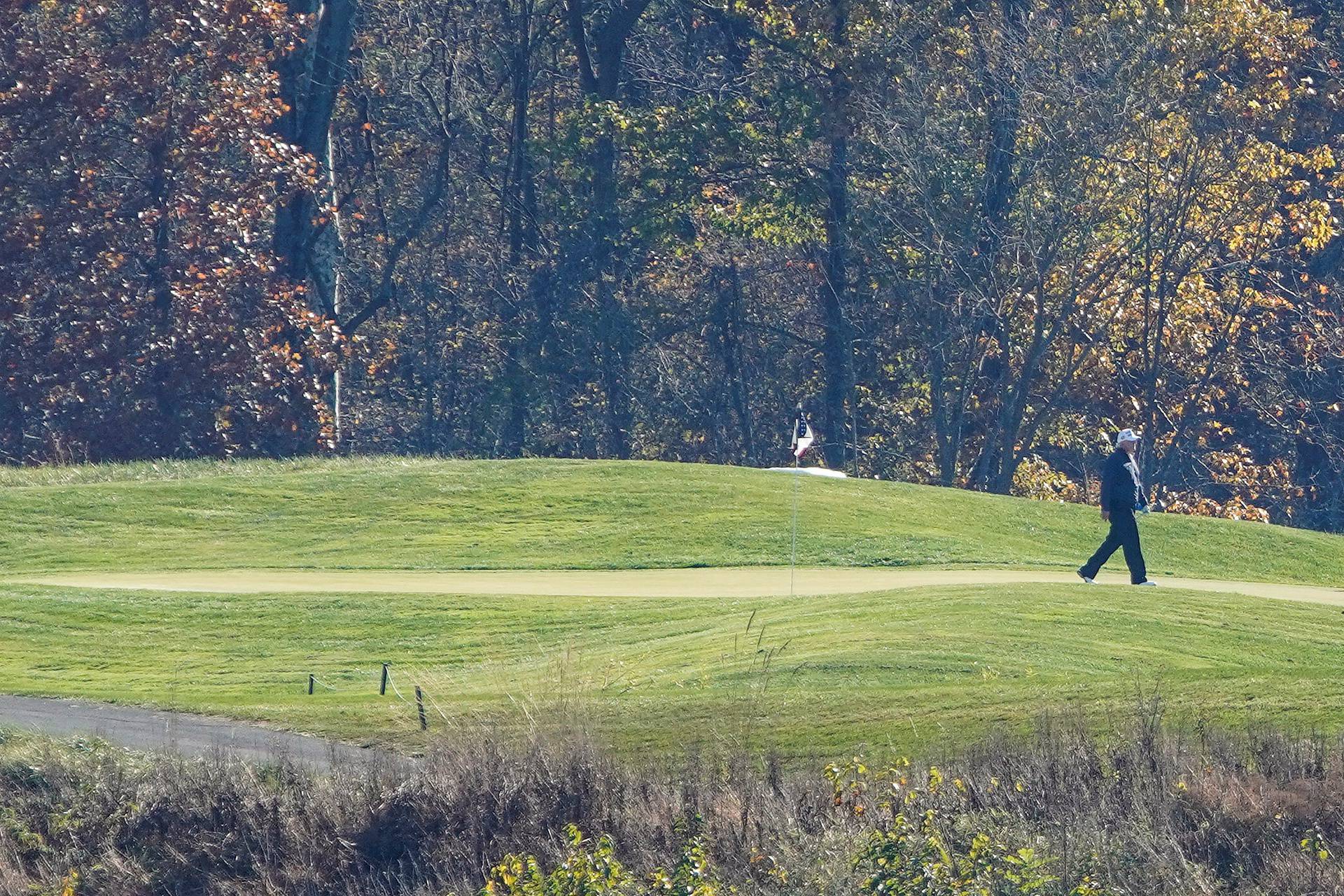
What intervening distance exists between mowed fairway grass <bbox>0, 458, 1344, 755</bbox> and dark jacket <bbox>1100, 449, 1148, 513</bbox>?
1.50 m

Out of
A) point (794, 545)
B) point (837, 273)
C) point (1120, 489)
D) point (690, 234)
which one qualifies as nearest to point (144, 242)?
point (690, 234)

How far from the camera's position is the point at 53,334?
1367 inches

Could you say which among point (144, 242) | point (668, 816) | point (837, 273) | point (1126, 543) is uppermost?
point (837, 273)

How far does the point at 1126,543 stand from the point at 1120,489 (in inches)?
21.6

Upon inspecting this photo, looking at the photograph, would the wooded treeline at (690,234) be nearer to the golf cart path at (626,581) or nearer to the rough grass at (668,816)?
the golf cart path at (626,581)

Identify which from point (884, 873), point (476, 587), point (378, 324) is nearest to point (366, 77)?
point (378, 324)

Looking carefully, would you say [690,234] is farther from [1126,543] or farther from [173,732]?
[173,732]

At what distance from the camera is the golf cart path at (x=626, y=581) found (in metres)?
18.9

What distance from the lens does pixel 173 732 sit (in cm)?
1322

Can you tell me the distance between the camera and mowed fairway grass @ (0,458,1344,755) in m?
13.4

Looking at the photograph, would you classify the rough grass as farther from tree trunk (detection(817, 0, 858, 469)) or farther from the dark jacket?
tree trunk (detection(817, 0, 858, 469))

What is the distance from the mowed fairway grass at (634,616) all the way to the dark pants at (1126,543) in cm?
130

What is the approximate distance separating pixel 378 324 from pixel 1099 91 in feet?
60.1

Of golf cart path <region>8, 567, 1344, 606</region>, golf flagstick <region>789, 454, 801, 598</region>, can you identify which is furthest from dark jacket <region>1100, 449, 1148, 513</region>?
golf flagstick <region>789, 454, 801, 598</region>
